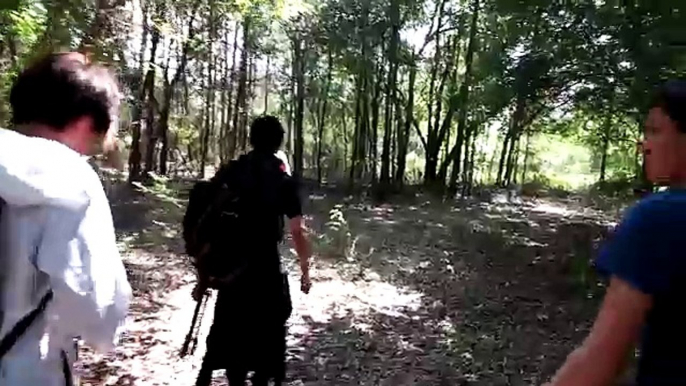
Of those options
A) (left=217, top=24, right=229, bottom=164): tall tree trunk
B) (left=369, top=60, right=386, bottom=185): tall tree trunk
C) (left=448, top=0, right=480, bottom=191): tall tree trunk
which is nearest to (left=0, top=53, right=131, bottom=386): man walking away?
(left=448, top=0, right=480, bottom=191): tall tree trunk

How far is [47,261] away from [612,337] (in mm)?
843

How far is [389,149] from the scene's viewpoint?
16.0 meters

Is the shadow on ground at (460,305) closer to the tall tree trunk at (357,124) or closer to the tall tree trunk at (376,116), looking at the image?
the tall tree trunk at (376,116)

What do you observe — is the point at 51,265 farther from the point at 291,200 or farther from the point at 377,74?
the point at 377,74

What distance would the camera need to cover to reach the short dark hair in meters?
1.29

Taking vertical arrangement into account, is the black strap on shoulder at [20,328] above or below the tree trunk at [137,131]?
below

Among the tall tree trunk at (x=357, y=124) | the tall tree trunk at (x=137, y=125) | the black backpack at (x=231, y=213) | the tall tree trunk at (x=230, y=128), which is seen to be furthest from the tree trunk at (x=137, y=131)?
the black backpack at (x=231, y=213)

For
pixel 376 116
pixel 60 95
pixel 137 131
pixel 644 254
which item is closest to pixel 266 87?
pixel 376 116

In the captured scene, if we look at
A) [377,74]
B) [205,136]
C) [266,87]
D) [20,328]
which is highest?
[377,74]

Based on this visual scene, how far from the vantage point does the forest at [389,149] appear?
4.43 metres

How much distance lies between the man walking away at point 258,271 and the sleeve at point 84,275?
1.63m

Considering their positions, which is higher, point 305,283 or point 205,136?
point 205,136

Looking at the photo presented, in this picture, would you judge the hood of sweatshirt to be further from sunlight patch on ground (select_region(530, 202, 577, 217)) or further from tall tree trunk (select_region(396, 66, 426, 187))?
tall tree trunk (select_region(396, 66, 426, 187))

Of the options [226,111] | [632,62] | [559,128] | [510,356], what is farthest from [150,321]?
[226,111]
